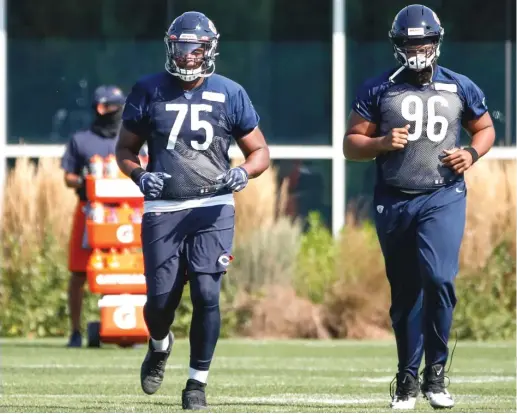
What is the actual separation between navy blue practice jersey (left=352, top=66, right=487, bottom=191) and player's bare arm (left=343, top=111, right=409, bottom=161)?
5cm

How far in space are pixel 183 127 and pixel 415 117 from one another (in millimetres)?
1183

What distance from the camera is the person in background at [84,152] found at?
13.4 m

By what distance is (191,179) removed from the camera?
8.26 metres

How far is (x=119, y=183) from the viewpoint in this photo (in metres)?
12.7

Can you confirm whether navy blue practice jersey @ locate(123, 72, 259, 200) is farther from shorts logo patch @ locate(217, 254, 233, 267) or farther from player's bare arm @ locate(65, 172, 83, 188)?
player's bare arm @ locate(65, 172, 83, 188)

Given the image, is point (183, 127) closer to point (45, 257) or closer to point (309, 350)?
point (309, 350)

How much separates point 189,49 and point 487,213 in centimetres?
785

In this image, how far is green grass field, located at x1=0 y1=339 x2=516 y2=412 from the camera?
854cm

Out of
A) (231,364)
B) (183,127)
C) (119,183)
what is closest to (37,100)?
(119,183)

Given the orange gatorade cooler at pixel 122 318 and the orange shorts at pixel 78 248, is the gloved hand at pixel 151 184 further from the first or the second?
the orange shorts at pixel 78 248

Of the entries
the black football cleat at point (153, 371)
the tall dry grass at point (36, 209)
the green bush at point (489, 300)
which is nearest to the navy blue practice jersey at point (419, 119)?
the black football cleat at point (153, 371)

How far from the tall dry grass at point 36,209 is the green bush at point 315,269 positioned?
2.31 m

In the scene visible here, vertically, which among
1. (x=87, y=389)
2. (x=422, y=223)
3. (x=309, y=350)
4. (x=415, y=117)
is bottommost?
(x=309, y=350)

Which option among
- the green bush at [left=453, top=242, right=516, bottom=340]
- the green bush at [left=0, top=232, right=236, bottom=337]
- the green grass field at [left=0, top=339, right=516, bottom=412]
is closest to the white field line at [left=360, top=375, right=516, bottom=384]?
the green grass field at [left=0, top=339, right=516, bottom=412]
